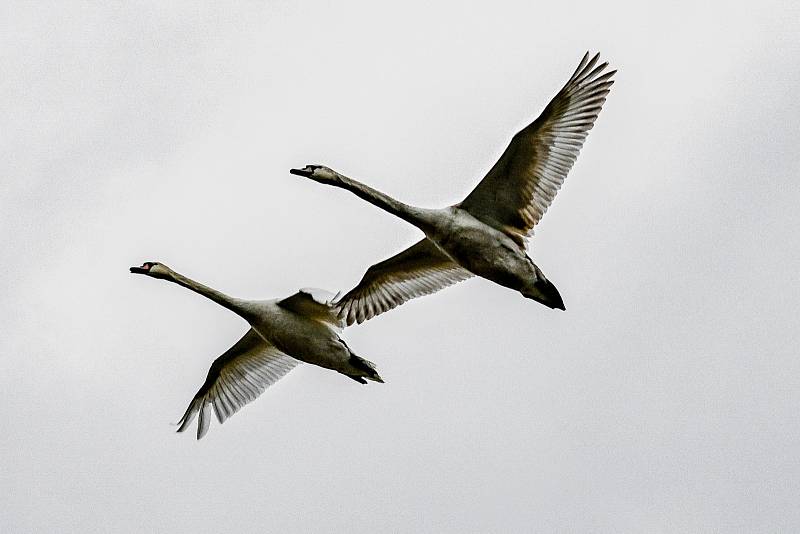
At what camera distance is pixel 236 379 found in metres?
39.6

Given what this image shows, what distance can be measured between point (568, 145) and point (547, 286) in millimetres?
2825

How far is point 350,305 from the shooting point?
3853cm

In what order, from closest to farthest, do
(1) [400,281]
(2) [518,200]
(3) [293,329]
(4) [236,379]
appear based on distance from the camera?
1. (3) [293,329]
2. (2) [518,200]
3. (1) [400,281]
4. (4) [236,379]

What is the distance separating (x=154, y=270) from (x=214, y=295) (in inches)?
89.6

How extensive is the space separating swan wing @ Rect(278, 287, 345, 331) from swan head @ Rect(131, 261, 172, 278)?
11.9 ft

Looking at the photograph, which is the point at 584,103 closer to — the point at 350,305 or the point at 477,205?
the point at 477,205

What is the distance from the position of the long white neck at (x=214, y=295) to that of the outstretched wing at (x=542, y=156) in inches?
193

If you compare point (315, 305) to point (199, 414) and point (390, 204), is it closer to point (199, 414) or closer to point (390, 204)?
point (390, 204)

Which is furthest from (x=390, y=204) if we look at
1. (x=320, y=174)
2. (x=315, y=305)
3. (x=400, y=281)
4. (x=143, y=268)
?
(x=143, y=268)

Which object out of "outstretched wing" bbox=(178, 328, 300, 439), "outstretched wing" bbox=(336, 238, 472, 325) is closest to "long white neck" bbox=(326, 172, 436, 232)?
"outstretched wing" bbox=(336, 238, 472, 325)

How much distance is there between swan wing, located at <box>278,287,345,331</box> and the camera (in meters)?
35.4

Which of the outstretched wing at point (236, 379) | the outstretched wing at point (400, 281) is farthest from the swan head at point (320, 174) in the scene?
the outstretched wing at point (236, 379)

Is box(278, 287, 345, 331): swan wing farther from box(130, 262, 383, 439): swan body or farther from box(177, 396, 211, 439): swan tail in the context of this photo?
box(177, 396, 211, 439): swan tail

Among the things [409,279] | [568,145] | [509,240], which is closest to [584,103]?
[568,145]
